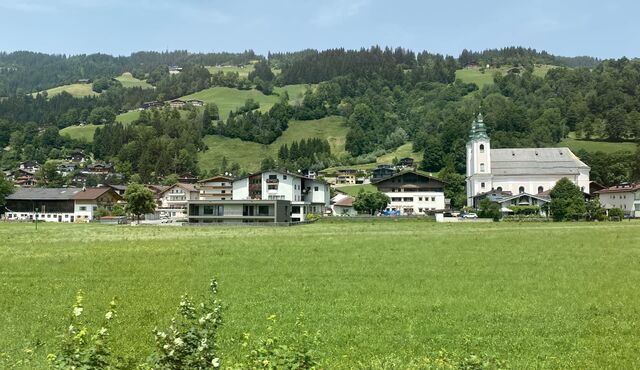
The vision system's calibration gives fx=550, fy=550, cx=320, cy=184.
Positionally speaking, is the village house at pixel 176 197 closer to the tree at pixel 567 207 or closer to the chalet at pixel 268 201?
the chalet at pixel 268 201

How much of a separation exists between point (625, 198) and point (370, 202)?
1738 inches

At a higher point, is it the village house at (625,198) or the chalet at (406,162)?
the chalet at (406,162)

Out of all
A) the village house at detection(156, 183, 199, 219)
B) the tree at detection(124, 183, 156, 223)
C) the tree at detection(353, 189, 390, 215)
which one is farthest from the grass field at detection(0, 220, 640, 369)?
the village house at detection(156, 183, 199, 219)

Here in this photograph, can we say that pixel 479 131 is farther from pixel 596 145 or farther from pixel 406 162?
pixel 596 145

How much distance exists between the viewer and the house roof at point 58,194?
101 m

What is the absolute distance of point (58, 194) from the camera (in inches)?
4048

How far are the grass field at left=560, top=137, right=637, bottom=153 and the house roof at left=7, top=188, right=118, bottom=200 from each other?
384ft

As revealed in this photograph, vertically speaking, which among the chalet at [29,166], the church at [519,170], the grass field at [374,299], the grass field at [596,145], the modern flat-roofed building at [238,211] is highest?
the grass field at [596,145]

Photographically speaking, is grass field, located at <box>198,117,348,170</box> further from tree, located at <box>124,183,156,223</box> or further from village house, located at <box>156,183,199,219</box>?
tree, located at <box>124,183,156,223</box>

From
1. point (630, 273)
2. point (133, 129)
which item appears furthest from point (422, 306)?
point (133, 129)

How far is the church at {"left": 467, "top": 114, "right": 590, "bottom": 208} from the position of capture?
11562cm

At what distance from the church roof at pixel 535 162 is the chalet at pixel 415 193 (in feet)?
76.3

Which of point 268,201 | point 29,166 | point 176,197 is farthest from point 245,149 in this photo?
point 268,201

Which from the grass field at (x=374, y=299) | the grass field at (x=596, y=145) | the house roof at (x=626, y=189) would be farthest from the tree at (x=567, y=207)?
Answer: the grass field at (x=596, y=145)
